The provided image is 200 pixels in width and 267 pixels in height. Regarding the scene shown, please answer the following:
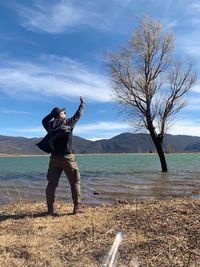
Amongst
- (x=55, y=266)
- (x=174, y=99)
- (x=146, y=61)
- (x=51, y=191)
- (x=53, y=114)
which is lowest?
(x=55, y=266)

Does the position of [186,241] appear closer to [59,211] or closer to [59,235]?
[59,235]

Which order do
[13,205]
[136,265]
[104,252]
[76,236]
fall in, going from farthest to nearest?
[13,205], [76,236], [104,252], [136,265]

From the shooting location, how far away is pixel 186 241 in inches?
241

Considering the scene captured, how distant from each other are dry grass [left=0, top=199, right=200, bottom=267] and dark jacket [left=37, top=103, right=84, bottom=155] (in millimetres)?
1383

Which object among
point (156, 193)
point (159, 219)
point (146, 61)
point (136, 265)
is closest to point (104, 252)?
point (136, 265)

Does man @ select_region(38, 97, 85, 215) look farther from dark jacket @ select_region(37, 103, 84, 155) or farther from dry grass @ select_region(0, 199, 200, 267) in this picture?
dry grass @ select_region(0, 199, 200, 267)

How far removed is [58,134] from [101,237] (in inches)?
116

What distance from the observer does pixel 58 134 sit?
8953 millimetres

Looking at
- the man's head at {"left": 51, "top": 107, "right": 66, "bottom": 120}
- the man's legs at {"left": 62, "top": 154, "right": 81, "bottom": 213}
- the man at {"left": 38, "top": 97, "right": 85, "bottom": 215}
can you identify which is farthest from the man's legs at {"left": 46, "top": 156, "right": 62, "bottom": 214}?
the man's head at {"left": 51, "top": 107, "right": 66, "bottom": 120}

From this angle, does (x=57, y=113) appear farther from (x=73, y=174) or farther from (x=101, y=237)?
(x=101, y=237)

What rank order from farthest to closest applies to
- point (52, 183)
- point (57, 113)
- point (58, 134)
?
point (52, 183)
point (57, 113)
point (58, 134)

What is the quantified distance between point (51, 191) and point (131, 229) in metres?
2.67

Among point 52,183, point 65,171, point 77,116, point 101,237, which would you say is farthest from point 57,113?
point 101,237

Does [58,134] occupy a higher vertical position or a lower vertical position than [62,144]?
higher
